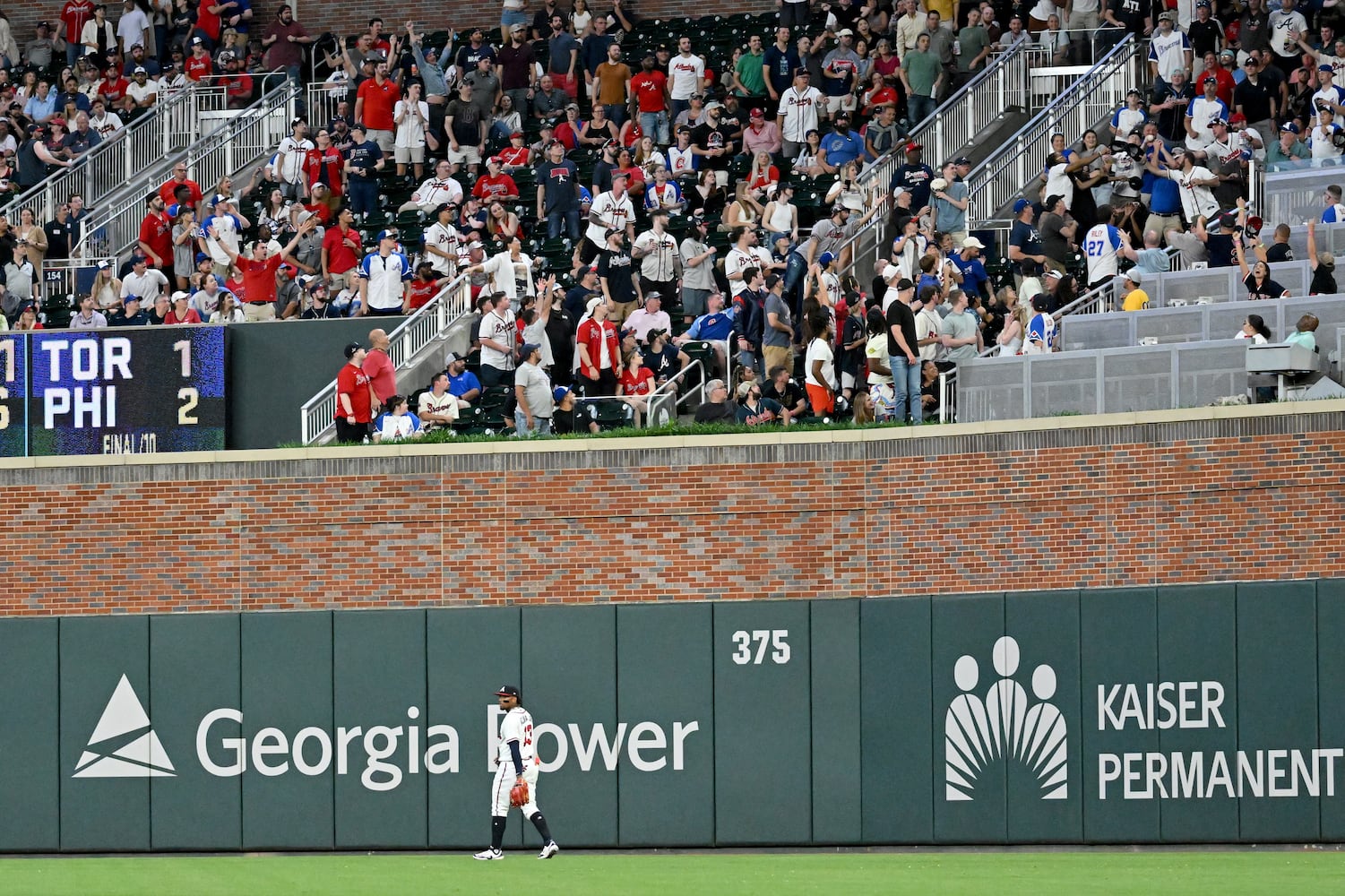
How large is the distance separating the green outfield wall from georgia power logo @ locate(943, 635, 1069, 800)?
1.0 inches

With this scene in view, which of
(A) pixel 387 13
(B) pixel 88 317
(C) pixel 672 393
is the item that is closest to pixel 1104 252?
(C) pixel 672 393

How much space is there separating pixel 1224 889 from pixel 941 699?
186 inches

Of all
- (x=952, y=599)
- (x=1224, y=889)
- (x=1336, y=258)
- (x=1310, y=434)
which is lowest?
(x=1224, y=889)

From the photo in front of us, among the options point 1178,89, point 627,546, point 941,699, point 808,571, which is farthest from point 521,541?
point 1178,89

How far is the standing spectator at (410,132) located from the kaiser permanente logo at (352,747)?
36.7 feet

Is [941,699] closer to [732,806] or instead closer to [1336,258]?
[732,806]

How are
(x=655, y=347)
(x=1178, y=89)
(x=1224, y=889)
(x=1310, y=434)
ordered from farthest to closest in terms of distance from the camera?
(x=1178, y=89)
(x=655, y=347)
(x=1310, y=434)
(x=1224, y=889)

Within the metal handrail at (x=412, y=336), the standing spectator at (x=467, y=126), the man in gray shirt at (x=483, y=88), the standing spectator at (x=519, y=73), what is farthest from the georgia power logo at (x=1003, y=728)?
the standing spectator at (x=519, y=73)

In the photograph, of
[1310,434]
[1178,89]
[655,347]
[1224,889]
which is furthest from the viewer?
[1178,89]

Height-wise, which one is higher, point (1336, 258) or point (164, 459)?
point (1336, 258)

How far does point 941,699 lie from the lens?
2241 centimetres

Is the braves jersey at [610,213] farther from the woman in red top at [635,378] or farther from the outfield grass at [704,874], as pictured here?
the outfield grass at [704,874]

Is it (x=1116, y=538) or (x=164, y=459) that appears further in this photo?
(x=164, y=459)

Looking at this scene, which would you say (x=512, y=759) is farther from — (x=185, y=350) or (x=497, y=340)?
(x=185, y=350)
